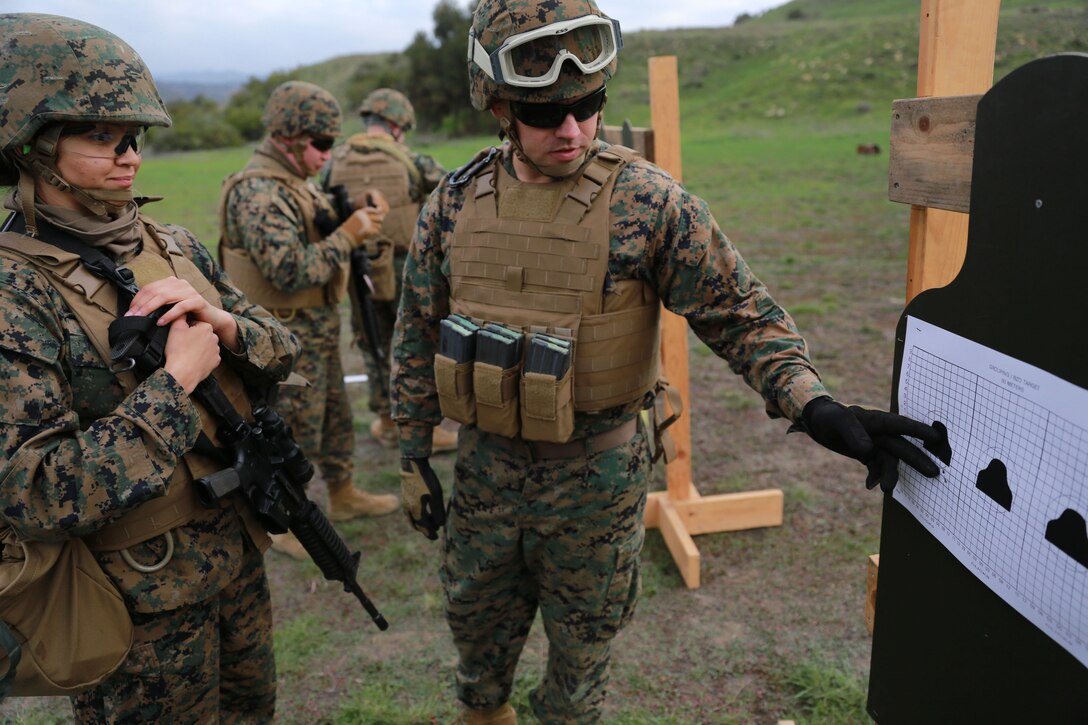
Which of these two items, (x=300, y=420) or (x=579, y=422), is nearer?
(x=579, y=422)

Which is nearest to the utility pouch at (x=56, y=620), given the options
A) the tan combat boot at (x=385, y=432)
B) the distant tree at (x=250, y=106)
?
the tan combat boot at (x=385, y=432)

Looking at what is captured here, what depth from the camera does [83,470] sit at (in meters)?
1.58

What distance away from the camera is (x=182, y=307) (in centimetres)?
181

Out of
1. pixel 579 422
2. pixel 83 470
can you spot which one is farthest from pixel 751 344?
pixel 83 470

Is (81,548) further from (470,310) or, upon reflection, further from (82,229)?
(470,310)

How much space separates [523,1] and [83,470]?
1.53 m

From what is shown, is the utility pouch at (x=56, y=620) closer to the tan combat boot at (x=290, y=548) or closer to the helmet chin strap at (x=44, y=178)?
the helmet chin strap at (x=44, y=178)

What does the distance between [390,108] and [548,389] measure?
385 centimetres

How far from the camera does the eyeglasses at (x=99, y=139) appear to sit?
174 centimetres

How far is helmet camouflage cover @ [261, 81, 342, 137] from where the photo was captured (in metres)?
3.84

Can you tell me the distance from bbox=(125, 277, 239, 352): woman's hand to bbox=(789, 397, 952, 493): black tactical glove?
1.48 metres

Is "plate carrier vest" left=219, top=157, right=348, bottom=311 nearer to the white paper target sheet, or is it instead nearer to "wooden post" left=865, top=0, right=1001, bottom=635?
"wooden post" left=865, top=0, right=1001, bottom=635

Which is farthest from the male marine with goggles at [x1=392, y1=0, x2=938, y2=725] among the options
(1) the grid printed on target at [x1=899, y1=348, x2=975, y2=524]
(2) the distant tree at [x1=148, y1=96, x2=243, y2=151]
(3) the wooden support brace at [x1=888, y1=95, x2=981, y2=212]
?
(2) the distant tree at [x1=148, y1=96, x2=243, y2=151]

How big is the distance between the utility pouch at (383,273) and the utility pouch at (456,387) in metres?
2.75
